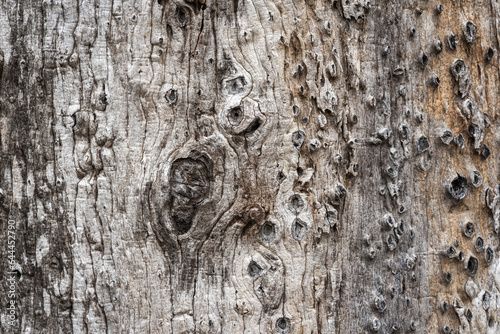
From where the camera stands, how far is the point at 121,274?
5.08 feet

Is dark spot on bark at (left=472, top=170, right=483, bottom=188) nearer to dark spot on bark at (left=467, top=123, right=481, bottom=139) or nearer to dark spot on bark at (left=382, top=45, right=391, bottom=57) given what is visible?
dark spot on bark at (left=467, top=123, right=481, bottom=139)

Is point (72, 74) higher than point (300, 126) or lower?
higher

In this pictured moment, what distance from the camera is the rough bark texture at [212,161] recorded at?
154 centimetres

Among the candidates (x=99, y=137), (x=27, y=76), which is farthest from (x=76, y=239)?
(x=27, y=76)

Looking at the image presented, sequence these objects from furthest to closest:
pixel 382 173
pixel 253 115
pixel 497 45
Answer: pixel 497 45
pixel 382 173
pixel 253 115

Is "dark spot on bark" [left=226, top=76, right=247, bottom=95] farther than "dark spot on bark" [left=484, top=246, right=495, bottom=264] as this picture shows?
No

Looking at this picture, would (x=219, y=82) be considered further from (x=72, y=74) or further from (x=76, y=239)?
(x=76, y=239)

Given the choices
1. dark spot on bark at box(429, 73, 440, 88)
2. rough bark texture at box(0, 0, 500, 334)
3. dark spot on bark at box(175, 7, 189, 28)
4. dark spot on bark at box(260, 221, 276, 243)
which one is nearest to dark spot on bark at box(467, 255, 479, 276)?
rough bark texture at box(0, 0, 500, 334)

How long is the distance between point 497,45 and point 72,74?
147 cm

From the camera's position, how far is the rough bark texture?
1.54 meters

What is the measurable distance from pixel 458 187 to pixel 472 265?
0.28 m

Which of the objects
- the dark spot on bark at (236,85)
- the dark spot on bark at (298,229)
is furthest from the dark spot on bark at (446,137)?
the dark spot on bark at (236,85)

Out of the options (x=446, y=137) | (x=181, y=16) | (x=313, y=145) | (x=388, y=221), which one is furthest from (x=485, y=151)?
(x=181, y=16)

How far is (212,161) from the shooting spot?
5.03 feet
